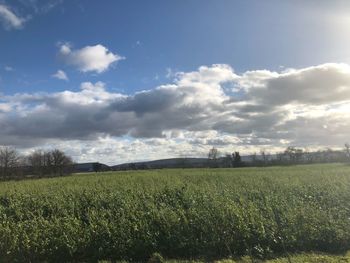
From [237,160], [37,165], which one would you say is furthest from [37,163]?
[237,160]

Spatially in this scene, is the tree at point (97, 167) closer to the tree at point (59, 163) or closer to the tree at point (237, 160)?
the tree at point (59, 163)

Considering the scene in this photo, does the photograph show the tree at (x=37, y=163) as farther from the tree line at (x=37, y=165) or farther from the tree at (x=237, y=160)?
the tree at (x=237, y=160)

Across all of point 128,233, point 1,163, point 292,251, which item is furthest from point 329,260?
point 1,163

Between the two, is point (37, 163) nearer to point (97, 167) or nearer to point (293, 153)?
point (97, 167)

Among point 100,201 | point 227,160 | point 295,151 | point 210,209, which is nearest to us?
point 210,209

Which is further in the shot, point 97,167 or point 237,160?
point 97,167

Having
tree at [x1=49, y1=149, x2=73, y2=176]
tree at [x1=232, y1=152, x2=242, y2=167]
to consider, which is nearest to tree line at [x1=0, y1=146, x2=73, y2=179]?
tree at [x1=49, y1=149, x2=73, y2=176]

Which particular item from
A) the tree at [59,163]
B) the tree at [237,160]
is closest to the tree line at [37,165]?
the tree at [59,163]

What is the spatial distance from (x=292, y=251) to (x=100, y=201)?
12.7 m

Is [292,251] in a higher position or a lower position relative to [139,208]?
lower

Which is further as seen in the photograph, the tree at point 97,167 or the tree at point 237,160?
the tree at point 97,167

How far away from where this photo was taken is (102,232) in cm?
1223

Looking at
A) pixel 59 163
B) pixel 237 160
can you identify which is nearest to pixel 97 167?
pixel 59 163

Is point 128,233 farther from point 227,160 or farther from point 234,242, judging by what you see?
point 227,160
